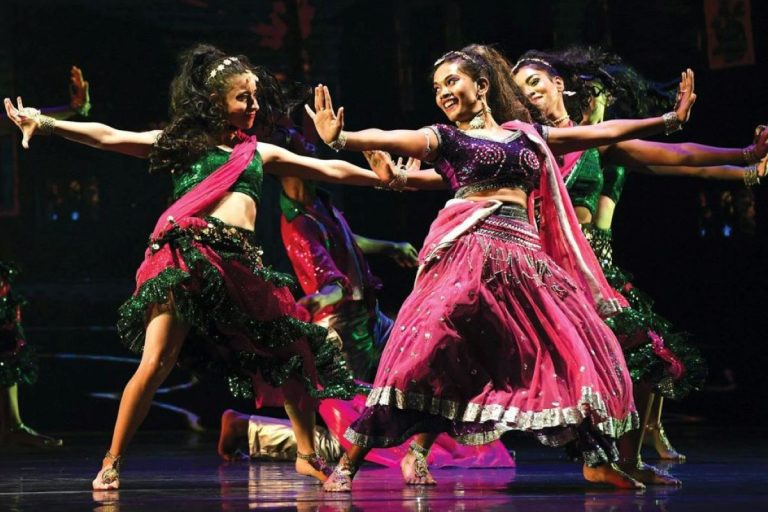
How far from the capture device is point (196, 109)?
14.8 ft

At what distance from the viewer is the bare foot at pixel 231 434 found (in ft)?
17.9

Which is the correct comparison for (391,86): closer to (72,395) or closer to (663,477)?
(72,395)

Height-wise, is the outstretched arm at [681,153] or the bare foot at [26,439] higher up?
the outstretched arm at [681,153]

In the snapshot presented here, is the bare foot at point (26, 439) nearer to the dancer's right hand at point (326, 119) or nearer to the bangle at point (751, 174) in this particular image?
the dancer's right hand at point (326, 119)

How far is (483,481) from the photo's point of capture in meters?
4.31

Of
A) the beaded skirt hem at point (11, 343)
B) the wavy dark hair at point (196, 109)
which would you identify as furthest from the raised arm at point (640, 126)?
the beaded skirt hem at point (11, 343)

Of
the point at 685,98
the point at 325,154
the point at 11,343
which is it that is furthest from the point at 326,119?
the point at 325,154

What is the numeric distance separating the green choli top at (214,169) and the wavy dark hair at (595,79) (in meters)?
1.11

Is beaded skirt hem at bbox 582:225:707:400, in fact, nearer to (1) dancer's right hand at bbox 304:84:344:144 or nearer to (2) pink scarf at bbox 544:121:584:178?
(2) pink scarf at bbox 544:121:584:178

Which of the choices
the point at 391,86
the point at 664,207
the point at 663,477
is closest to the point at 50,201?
the point at 391,86

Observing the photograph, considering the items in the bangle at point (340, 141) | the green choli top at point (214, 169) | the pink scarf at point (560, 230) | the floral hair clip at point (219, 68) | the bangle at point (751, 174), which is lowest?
the pink scarf at point (560, 230)

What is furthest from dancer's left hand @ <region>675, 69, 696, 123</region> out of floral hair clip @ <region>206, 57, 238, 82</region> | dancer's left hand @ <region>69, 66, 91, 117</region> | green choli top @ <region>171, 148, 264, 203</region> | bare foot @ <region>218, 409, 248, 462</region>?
dancer's left hand @ <region>69, 66, 91, 117</region>

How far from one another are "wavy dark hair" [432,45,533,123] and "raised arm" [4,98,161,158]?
3.30 feet

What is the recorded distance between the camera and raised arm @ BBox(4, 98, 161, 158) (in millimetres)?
4211
